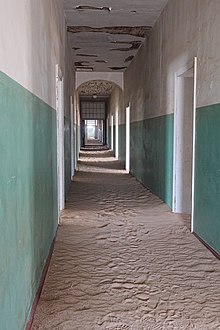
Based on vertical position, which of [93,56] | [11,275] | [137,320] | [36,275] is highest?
[93,56]

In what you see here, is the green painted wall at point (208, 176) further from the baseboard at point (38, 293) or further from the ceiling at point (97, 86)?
the ceiling at point (97, 86)

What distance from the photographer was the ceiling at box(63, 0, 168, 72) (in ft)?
17.1

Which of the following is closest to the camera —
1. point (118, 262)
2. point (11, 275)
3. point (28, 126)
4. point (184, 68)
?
point (11, 275)

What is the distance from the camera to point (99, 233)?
4.04m

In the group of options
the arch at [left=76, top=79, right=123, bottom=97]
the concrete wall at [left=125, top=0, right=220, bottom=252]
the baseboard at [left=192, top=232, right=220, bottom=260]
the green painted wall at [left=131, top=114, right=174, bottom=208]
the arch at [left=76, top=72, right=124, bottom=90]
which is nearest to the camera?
the baseboard at [left=192, top=232, right=220, bottom=260]

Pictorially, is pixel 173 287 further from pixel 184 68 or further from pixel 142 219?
pixel 184 68

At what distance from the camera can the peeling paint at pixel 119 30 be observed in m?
6.40

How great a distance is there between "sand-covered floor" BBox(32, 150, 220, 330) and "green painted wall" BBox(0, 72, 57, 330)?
29cm

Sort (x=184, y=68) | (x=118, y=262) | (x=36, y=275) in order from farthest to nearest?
(x=184, y=68)
(x=118, y=262)
(x=36, y=275)

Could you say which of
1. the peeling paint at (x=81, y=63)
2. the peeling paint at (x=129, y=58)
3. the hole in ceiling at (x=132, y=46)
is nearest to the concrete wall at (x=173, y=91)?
the hole in ceiling at (x=132, y=46)

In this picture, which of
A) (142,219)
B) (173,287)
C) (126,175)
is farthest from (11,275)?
(126,175)

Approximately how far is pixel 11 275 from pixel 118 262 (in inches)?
64.6

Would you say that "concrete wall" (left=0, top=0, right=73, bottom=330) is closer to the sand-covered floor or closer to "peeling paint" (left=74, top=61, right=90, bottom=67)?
the sand-covered floor

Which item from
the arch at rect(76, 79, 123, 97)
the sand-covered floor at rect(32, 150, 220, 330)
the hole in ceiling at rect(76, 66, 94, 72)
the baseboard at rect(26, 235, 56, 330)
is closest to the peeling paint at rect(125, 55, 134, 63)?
the hole in ceiling at rect(76, 66, 94, 72)
